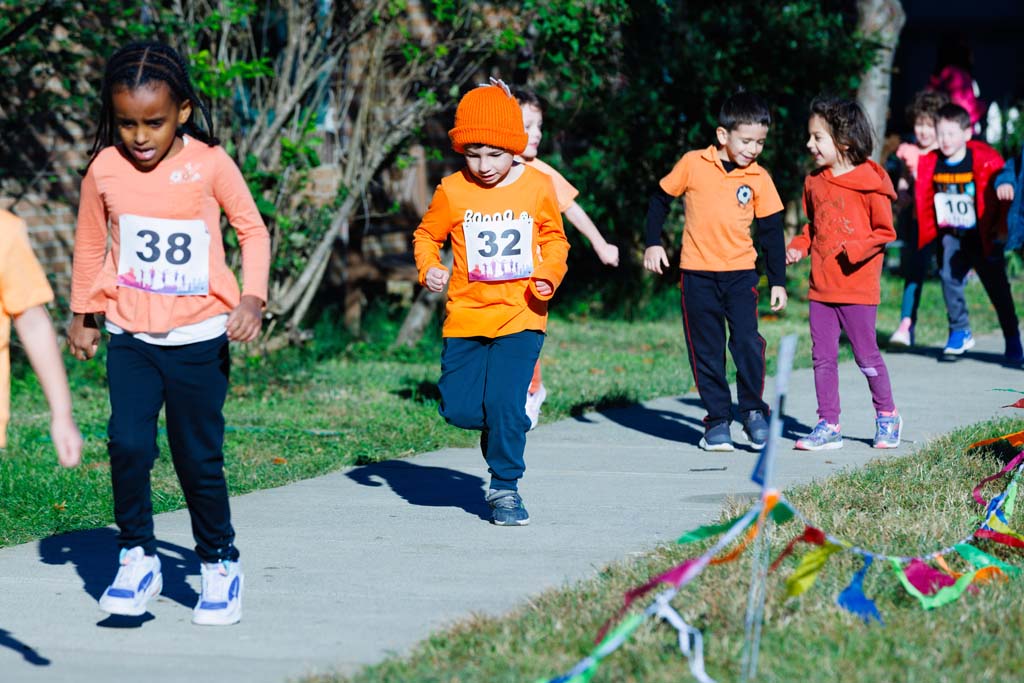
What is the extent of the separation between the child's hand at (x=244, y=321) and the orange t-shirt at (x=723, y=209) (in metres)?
3.36

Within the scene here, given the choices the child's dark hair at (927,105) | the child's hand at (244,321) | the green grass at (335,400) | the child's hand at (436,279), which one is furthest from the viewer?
the child's dark hair at (927,105)

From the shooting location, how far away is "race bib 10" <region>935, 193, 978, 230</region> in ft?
33.4

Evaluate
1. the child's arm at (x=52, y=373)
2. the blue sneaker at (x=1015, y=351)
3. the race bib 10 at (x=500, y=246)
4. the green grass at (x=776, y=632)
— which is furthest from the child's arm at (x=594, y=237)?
the blue sneaker at (x=1015, y=351)

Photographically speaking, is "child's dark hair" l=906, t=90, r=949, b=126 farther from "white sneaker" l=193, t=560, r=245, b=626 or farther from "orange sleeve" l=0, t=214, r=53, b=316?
"orange sleeve" l=0, t=214, r=53, b=316

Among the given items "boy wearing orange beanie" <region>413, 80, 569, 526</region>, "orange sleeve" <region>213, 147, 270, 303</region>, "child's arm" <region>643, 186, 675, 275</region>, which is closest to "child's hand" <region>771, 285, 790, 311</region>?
"child's arm" <region>643, 186, 675, 275</region>

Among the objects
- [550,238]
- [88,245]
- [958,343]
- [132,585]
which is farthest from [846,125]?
[132,585]

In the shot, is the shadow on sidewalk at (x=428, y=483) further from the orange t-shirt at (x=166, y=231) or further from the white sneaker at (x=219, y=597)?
the orange t-shirt at (x=166, y=231)

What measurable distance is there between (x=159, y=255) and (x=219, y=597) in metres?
1.04

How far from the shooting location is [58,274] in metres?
11.0

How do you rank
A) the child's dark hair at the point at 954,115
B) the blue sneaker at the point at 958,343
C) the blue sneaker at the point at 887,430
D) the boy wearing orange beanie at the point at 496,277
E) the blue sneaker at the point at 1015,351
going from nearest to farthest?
the boy wearing orange beanie at the point at 496,277 < the blue sneaker at the point at 887,430 < the blue sneaker at the point at 1015,351 < the child's dark hair at the point at 954,115 < the blue sneaker at the point at 958,343

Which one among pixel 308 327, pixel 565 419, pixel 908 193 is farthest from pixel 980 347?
pixel 308 327

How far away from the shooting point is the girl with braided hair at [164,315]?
439cm

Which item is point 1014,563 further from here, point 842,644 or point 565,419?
point 565,419

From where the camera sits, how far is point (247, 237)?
14.8 ft
